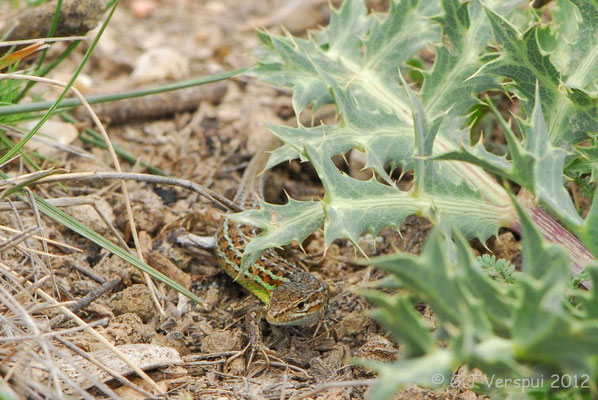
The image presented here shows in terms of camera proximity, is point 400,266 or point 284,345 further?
point 284,345

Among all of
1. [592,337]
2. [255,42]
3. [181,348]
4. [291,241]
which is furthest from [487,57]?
[255,42]

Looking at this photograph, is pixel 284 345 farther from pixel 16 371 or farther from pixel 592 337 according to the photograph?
pixel 592 337

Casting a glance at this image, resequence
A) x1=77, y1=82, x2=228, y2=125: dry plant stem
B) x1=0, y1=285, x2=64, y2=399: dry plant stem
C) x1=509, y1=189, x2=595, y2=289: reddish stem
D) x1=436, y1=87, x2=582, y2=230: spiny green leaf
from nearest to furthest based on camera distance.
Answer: x1=436, y1=87, x2=582, y2=230: spiny green leaf → x1=0, y1=285, x2=64, y2=399: dry plant stem → x1=509, y1=189, x2=595, y2=289: reddish stem → x1=77, y1=82, x2=228, y2=125: dry plant stem

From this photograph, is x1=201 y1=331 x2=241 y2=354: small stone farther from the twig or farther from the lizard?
the twig

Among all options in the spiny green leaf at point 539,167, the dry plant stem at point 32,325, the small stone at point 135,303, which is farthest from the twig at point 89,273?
the spiny green leaf at point 539,167

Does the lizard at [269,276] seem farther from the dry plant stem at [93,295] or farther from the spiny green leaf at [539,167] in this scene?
the spiny green leaf at [539,167]

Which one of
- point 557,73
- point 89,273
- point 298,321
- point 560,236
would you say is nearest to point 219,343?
point 298,321

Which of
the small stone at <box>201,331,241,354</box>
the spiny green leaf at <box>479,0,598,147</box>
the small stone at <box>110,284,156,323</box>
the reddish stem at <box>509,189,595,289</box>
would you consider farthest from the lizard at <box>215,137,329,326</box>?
the spiny green leaf at <box>479,0,598,147</box>
